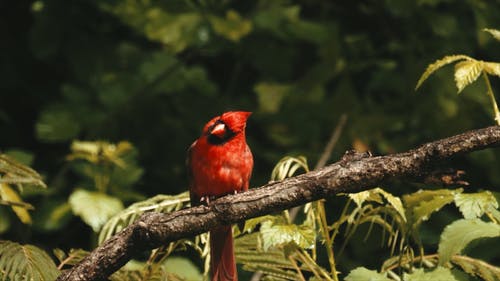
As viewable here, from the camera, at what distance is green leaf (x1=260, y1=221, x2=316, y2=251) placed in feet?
8.23

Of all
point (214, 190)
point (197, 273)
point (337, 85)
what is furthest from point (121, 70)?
point (214, 190)

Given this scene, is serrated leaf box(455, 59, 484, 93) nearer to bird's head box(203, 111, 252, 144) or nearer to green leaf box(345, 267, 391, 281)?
green leaf box(345, 267, 391, 281)

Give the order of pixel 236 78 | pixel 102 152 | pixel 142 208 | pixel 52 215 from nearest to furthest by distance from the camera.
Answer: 1. pixel 142 208
2. pixel 102 152
3. pixel 52 215
4. pixel 236 78

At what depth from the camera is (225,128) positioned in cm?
338

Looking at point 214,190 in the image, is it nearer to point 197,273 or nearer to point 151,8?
point 197,273

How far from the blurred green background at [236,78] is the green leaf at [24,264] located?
7.28ft

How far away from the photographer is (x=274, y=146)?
545 centimetres

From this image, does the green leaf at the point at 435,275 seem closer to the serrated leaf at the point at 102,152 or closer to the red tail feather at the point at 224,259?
the red tail feather at the point at 224,259

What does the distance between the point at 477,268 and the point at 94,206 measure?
1.99 metres

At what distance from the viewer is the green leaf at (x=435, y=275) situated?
8.16 ft

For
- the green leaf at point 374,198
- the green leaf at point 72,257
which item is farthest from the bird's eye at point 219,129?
the green leaf at point 374,198

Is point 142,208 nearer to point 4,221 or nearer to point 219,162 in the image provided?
point 219,162

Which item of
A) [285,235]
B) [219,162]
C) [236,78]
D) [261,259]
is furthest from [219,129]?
[236,78]

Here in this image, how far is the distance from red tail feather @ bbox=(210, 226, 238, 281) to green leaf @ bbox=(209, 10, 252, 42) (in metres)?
1.94
